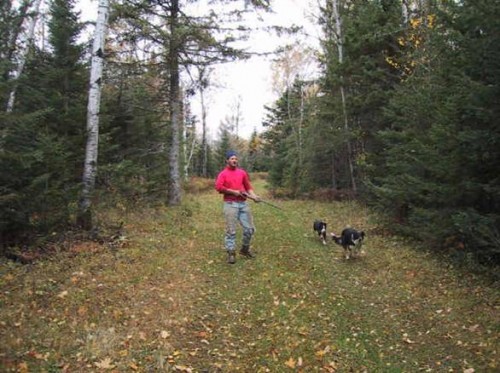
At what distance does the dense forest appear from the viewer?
8.62 m

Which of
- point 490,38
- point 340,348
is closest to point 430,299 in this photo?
point 340,348

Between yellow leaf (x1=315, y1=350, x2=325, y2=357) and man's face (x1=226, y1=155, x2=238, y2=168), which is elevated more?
man's face (x1=226, y1=155, x2=238, y2=168)

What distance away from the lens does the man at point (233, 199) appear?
9.96 meters

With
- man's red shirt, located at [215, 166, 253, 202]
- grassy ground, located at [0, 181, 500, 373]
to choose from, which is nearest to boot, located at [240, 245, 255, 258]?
grassy ground, located at [0, 181, 500, 373]

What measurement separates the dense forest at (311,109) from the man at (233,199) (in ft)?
11.3

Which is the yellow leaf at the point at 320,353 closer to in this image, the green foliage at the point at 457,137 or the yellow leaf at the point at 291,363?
the yellow leaf at the point at 291,363

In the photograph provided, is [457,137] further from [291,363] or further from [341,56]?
[341,56]

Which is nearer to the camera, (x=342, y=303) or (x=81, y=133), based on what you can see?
(x=342, y=303)

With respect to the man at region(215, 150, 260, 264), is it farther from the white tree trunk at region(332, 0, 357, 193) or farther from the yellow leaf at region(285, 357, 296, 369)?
the white tree trunk at region(332, 0, 357, 193)

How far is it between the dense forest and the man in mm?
3452

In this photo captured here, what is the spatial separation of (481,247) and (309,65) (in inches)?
1105

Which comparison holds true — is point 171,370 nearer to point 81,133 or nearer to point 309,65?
point 81,133

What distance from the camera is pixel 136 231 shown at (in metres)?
11.7

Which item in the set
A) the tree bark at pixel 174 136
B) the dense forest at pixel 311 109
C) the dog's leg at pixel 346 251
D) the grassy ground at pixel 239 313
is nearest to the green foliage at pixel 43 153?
the dense forest at pixel 311 109
